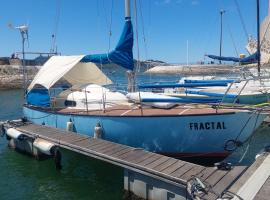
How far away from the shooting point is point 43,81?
14758mm

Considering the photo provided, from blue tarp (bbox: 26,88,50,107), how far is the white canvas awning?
34cm

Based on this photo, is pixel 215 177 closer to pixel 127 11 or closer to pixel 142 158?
pixel 142 158

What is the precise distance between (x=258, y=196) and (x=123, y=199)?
161 inches

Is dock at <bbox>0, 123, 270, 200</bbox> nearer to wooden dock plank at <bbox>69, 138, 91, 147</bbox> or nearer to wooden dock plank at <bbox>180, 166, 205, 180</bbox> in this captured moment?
wooden dock plank at <bbox>180, 166, 205, 180</bbox>

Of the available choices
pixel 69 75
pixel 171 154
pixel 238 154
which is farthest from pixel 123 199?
pixel 69 75

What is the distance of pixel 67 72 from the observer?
15.0 meters

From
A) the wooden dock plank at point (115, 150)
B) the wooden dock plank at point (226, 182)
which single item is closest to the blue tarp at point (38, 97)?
the wooden dock plank at point (115, 150)

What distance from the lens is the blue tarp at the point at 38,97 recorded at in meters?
15.4

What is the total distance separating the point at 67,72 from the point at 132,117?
16.0 feet

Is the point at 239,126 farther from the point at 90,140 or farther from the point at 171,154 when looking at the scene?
the point at 90,140

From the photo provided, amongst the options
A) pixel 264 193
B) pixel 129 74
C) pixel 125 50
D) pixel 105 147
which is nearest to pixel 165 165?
pixel 105 147

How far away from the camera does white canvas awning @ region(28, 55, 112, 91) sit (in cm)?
1462

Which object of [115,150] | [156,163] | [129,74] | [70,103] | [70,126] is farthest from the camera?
[70,103]

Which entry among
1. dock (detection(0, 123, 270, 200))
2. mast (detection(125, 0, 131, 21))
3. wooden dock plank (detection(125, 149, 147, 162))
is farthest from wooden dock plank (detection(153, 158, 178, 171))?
mast (detection(125, 0, 131, 21))
